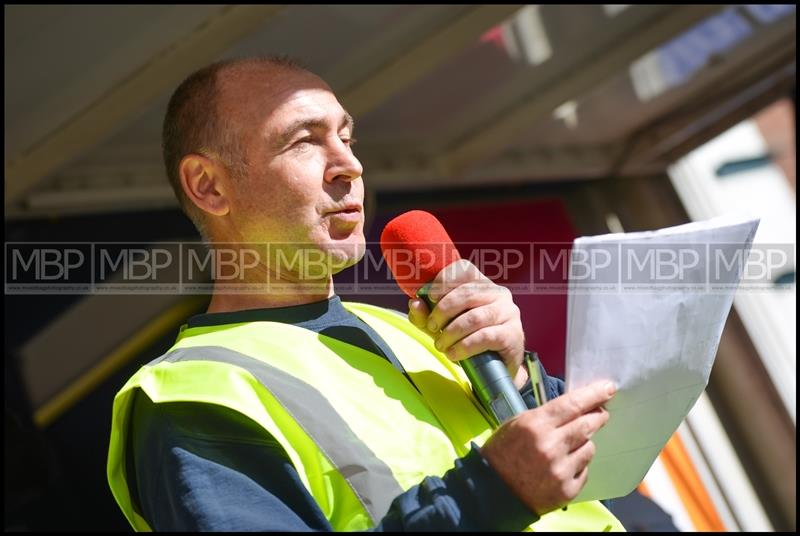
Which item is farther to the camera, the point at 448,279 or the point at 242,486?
the point at 448,279

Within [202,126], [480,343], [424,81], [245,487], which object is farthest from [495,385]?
[424,81]

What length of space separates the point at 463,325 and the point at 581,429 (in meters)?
0.21

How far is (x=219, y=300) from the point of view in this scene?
4.68ft

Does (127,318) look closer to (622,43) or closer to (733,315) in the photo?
(622,43)

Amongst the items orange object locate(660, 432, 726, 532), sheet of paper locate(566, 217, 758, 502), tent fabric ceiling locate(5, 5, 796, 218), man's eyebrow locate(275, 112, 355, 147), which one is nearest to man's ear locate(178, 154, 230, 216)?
man's eyebrow locate(275, 112, 355, 147)

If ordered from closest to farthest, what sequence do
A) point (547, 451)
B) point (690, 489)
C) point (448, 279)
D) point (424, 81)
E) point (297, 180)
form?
point (547, 451), point (448, 279), point (297, 180), point (424, 81), point (690, 489)

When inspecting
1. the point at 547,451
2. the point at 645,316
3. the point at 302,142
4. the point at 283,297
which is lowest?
the point at 547,451

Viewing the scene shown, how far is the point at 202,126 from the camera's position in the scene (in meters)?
1.40

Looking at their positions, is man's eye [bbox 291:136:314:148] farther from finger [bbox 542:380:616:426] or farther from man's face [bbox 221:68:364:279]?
finger [bbox 542:380:616:426]

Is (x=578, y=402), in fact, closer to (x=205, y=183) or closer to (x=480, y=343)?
(x=480, y=343)

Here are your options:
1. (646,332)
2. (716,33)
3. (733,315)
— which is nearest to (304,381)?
(646,332)

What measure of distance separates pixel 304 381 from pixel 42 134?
70.2 inches

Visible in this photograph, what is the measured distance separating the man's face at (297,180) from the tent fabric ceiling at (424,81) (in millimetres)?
1188

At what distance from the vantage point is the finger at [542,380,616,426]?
3.32 ft
